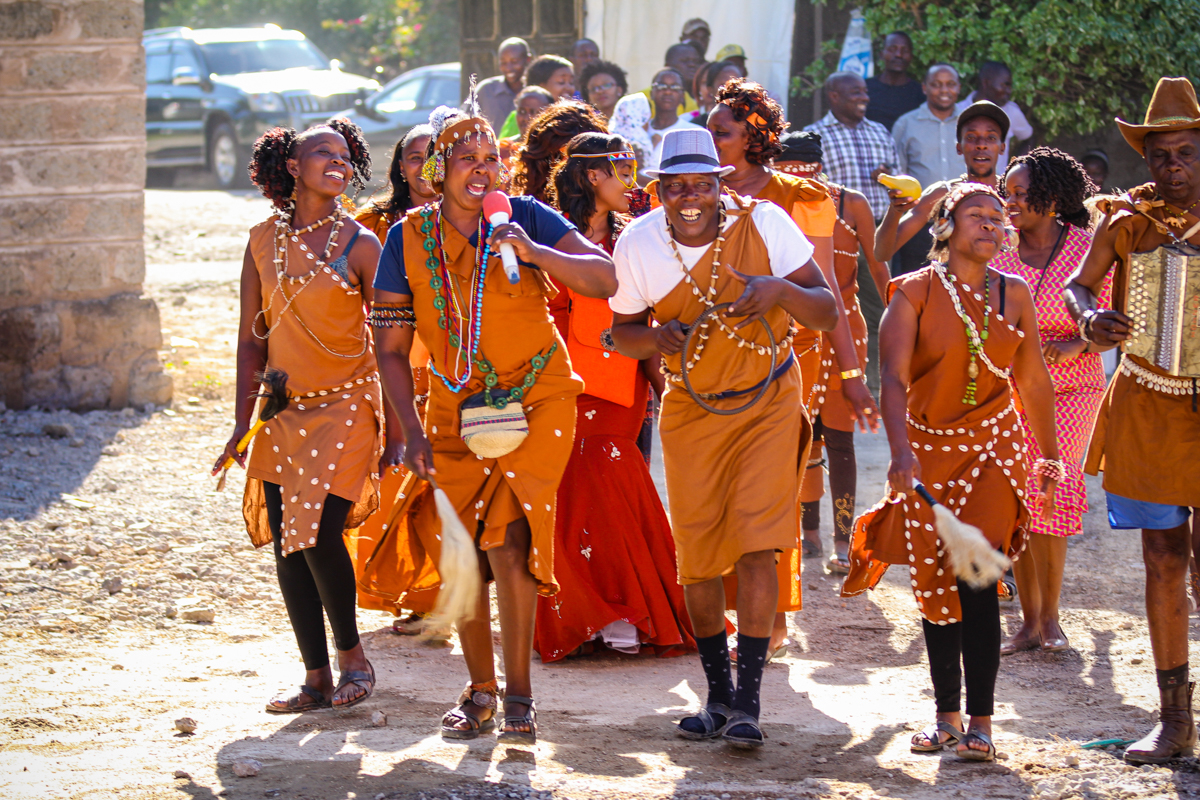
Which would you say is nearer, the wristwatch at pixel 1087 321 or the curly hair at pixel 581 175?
the wristwatch at pixel 1087 321

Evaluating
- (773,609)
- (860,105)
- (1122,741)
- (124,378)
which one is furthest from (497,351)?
(860,105)

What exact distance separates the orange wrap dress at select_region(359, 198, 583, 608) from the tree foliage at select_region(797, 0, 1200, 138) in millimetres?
7719

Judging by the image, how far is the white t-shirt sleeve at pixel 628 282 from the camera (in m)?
4.51

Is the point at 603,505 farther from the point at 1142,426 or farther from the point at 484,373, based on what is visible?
the point at 1142,426

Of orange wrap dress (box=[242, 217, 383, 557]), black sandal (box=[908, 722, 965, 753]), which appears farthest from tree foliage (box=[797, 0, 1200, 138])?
black sandal (box=[908, 722, 965, 753])

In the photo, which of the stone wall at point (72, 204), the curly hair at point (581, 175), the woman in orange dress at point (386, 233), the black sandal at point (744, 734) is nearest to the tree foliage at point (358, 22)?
the stone wall at point (72, 204)

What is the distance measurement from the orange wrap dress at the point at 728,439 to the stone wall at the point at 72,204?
5619mm

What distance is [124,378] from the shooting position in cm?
895

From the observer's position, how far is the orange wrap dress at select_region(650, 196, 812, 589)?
171 inches

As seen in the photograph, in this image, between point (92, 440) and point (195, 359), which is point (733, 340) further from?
point (195, 359)

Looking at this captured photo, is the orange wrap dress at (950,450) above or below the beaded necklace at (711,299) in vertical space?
below

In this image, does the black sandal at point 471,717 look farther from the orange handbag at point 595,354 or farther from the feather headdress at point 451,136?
the feather headdress at point 451,136

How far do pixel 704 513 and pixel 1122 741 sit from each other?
1622mm

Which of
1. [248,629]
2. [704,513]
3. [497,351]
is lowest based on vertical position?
[248,629]
